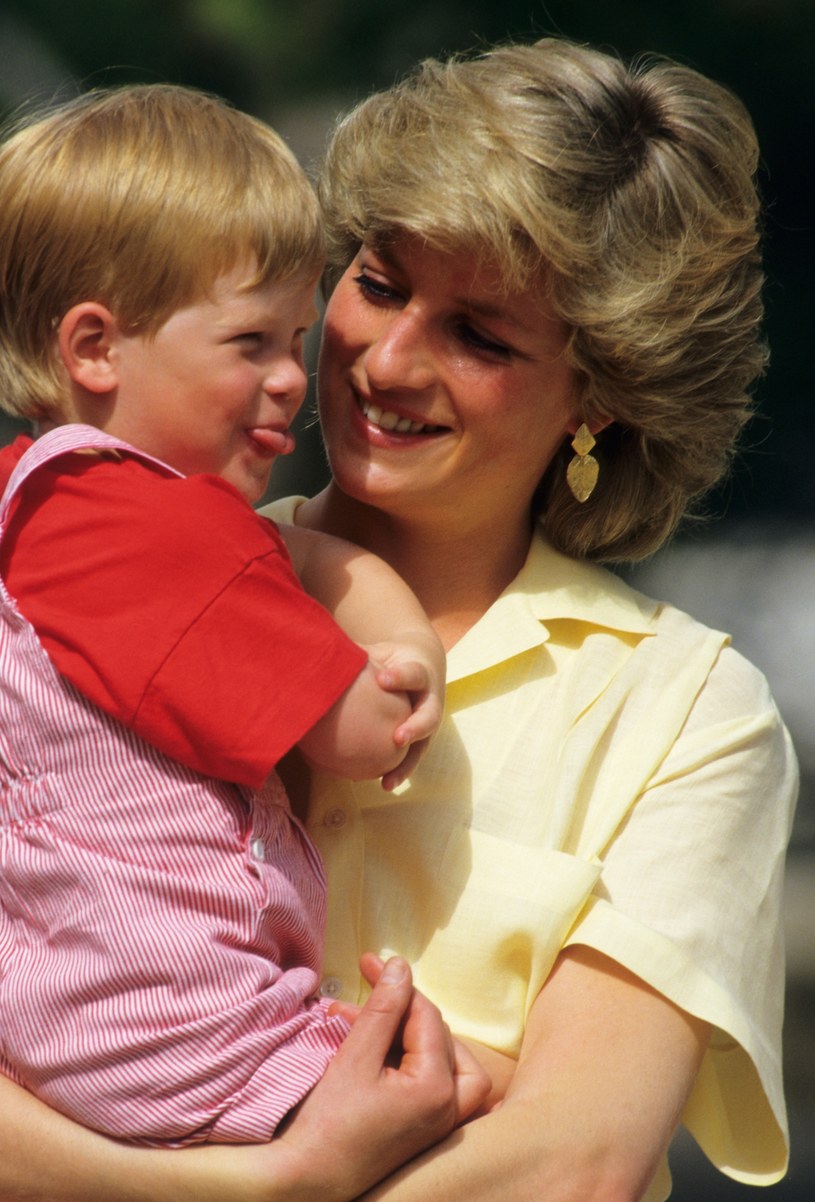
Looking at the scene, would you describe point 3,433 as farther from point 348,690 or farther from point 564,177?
point 348,690

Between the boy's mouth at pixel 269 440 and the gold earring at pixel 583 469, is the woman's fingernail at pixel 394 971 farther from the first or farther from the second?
the gold earring at pixel 583 469

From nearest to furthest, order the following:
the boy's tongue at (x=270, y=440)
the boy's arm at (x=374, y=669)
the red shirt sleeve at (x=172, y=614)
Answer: the red shirt sleeve at (x=172, y=614) < the boy's arm at (x=374, y=669) < the boy's tongue at (x=270, y=440)

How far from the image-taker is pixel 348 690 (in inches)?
75.2

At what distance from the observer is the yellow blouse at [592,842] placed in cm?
216

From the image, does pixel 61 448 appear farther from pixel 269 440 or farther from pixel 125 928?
pixel 125 928

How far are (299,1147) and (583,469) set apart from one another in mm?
1203

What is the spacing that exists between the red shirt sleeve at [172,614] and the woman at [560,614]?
1.45 ft

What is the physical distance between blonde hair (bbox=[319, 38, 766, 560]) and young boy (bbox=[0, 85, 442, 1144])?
459mm

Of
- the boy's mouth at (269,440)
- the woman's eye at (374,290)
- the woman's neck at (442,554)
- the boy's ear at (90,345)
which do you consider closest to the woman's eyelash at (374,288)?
the woman's eye at (374,290)

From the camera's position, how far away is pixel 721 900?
221cm

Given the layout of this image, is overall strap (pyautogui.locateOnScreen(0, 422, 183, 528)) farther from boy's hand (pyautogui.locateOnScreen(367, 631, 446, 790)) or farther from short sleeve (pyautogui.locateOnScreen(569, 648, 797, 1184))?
short sleeve (pyautogui.locateOnScreen(569, 648, 797, 1184))

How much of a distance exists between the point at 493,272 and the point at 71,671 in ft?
3.04

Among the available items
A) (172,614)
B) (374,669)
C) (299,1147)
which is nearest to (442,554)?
(374,669)

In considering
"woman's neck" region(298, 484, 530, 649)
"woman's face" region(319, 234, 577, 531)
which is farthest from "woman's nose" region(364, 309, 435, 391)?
"woman's neck" region(298, 484, 530, 649)
